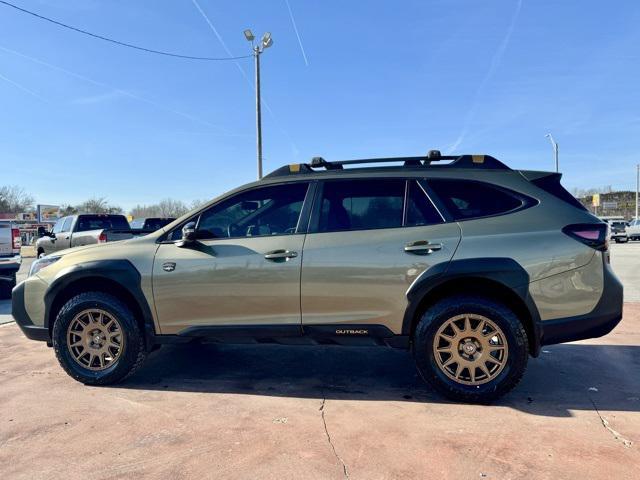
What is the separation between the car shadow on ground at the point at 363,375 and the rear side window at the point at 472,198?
60.1 inches

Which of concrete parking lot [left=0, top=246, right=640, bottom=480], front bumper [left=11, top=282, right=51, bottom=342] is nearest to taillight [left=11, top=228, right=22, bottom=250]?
concrete parking lot [left=0, top=246, right=640, bottom=480]

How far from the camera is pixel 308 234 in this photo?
380cm

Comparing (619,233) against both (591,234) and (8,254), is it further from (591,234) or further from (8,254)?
(8,254)

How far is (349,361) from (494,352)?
5.33 feet

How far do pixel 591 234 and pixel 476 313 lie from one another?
1.05 meters

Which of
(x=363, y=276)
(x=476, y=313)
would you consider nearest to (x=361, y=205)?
(x=363, y=276)

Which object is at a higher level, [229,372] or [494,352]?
[494,352]

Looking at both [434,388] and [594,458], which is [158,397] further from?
[594,458]

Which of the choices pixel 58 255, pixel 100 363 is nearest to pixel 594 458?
pixel 100 363

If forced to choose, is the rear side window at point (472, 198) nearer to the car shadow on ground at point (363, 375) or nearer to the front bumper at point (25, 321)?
the car shadow on ground at point (363, 375)

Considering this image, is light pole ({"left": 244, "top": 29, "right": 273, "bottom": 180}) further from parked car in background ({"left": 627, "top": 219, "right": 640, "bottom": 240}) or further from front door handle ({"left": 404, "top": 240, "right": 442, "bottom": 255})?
parked car in background ({"left": 627, "top": 219, "right": 640, "bottom": 240})

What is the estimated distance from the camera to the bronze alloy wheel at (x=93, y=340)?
13.2ft

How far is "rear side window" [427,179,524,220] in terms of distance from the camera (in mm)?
3648

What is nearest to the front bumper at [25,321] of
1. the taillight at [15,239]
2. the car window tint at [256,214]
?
the car window tint at [256,214]
